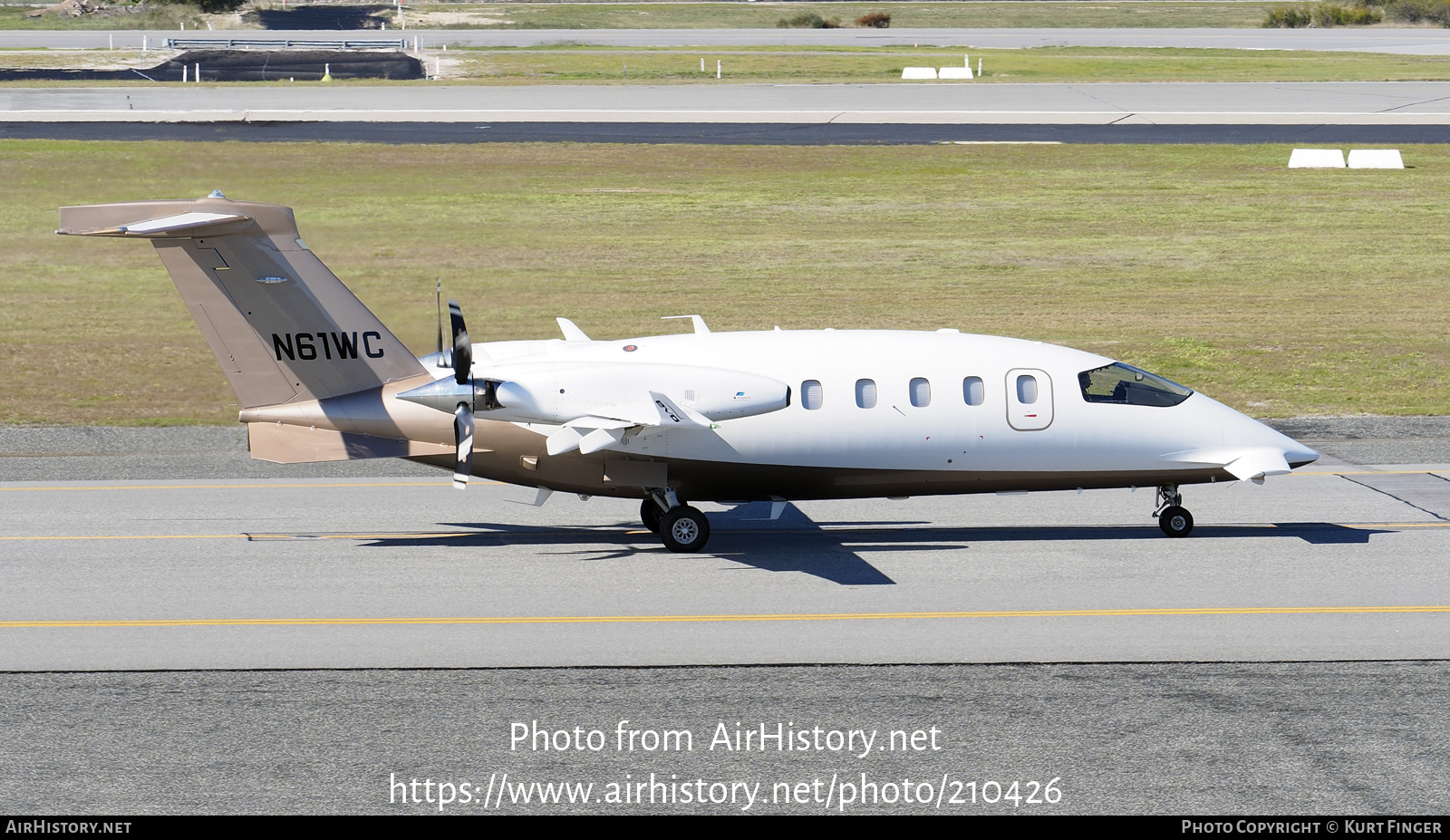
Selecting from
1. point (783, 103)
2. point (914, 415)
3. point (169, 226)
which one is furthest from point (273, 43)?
point (914, 415)

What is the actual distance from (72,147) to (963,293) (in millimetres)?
31014

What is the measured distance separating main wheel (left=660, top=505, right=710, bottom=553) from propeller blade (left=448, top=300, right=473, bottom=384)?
3.33 meters

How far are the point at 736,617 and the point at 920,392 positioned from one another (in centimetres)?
433

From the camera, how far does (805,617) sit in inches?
643

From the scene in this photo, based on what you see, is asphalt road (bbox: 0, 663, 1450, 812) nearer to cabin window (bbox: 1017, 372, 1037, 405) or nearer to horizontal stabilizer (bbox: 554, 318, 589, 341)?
cabin window (bbox: 1017, 372, 1037, 405)

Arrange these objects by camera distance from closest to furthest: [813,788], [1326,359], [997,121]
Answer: [813,788] → [1326,359] → [997,121]

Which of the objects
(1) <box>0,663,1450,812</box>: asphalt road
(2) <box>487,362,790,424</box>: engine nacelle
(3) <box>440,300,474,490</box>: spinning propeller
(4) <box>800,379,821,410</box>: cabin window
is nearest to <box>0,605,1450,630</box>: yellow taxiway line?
(1) <box>0,663,1450,812</box>: asphalt road

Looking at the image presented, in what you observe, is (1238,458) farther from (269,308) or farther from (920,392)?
(269,308)

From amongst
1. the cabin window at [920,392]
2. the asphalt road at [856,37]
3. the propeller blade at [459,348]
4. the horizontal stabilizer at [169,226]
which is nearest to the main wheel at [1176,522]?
the cabin window at [920,392]

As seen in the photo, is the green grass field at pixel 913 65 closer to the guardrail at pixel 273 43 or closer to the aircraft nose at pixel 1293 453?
the guardrail at pixel 273 43

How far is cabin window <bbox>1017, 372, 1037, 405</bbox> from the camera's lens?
19031mm

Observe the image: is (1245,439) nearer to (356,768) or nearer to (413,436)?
(413,436)

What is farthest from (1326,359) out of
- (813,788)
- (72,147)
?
(72,147)

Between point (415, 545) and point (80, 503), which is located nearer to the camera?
point (415, 545)
